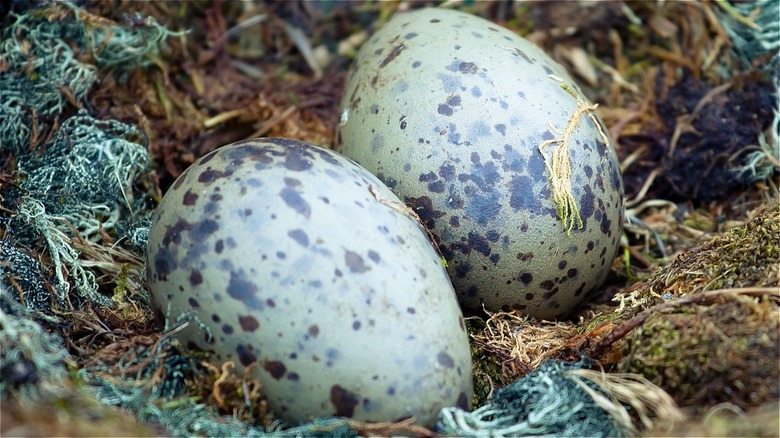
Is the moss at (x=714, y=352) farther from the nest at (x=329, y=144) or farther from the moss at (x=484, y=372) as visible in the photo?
the moss at (x=484, y=372)

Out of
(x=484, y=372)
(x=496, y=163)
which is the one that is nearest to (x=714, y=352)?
(x=484, y=372)

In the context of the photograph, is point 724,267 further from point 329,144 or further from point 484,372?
point 329,144

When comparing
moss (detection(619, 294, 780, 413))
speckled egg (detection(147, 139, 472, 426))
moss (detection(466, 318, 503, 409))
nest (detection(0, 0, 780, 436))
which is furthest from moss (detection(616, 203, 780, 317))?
speckled egg (detection(147, 139, 472, 426))

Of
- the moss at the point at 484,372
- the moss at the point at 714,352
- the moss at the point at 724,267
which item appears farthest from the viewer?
the moss at the point at 484,372

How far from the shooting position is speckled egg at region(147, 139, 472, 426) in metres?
1.67

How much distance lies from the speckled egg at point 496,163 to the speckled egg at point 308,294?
0.29 meters

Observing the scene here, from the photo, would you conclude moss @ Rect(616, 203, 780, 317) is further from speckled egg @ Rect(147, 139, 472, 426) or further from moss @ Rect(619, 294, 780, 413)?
speckled egg @ Rect(147, 139, 472, 426)

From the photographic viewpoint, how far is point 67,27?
2.61 metres

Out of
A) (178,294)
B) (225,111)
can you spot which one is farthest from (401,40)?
(178,294)

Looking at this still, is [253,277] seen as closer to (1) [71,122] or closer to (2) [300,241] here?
(2) [300,241]

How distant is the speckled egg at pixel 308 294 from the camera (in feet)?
5.49

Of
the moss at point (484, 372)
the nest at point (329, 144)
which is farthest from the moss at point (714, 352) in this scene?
the moss at point (484, 372)

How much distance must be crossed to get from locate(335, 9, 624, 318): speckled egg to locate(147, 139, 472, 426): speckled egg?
0.29 metres

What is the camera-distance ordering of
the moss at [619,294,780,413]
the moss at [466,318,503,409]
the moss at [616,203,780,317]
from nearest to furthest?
1. the moss at [619,294,780,413]
2. the moss at [616,203,780,317]
3. the moss at [466,318,503,409]
